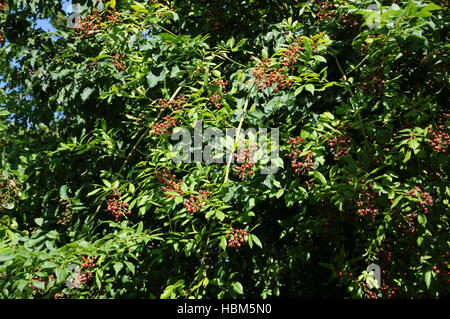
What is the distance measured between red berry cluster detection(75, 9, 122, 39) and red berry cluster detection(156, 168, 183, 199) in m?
1.12

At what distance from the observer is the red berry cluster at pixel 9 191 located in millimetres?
2965

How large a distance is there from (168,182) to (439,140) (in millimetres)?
1434

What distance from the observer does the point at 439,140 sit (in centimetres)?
187

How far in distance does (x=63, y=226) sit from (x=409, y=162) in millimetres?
2349

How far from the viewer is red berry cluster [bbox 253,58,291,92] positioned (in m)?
2.24

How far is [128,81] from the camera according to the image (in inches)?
108

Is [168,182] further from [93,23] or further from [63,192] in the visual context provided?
[93,23]

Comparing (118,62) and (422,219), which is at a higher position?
(118,62)

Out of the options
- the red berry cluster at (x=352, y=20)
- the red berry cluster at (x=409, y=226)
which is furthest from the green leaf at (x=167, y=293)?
the red berry cluster at (x=352, y=20)

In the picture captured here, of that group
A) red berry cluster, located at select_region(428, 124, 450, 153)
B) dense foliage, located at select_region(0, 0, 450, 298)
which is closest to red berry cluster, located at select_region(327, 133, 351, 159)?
dense foliage, located at select_region(0, 0, 450, 298)

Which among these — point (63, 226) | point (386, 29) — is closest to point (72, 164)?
point (63, 226)

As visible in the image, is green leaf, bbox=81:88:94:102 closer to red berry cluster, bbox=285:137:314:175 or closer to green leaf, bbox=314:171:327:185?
red berry cluster, bbox=285:137:314:175

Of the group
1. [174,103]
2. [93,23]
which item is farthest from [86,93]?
[174,103]
